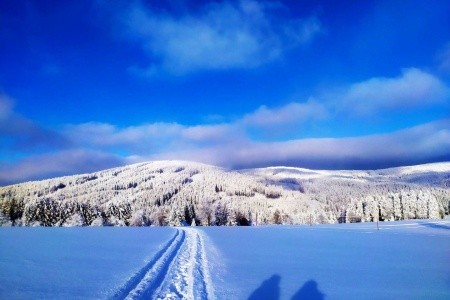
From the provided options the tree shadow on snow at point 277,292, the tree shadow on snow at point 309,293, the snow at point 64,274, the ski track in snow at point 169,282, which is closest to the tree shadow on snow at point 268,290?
the tree shadow on snow at point 277,292

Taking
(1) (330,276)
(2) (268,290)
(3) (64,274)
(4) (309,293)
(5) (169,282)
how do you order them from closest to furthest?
(4) (309,293) < (2) (268,290) < (5) (169,282) < (3) (64,274) < (1) (330,276)

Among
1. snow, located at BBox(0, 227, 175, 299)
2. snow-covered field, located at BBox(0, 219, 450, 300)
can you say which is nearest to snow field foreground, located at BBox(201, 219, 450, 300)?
snow-covered field, located at BBox(0, 219, 450, 300)

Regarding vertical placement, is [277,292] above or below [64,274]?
below

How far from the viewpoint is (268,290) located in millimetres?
11672

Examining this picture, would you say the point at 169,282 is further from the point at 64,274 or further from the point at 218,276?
the point at 64,274

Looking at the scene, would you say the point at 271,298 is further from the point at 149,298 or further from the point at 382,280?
the point at 382,280

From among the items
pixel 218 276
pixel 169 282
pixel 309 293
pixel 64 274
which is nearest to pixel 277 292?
pixel 309 293

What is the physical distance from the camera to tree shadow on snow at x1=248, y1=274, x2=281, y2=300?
1077 centimetres

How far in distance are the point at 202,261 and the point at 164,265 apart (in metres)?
2.59

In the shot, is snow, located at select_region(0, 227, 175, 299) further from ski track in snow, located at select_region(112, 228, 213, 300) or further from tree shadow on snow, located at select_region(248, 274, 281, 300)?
tree shadow on snow, located at select_region(248, 274, 281, 300)

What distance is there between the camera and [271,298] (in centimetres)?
1066

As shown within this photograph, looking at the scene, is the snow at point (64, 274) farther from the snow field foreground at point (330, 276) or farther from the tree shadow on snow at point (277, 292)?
the tree shadow on snow at point (277, 292)

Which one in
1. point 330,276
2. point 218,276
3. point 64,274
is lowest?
point 330,276

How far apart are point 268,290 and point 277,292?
0.36 meters
